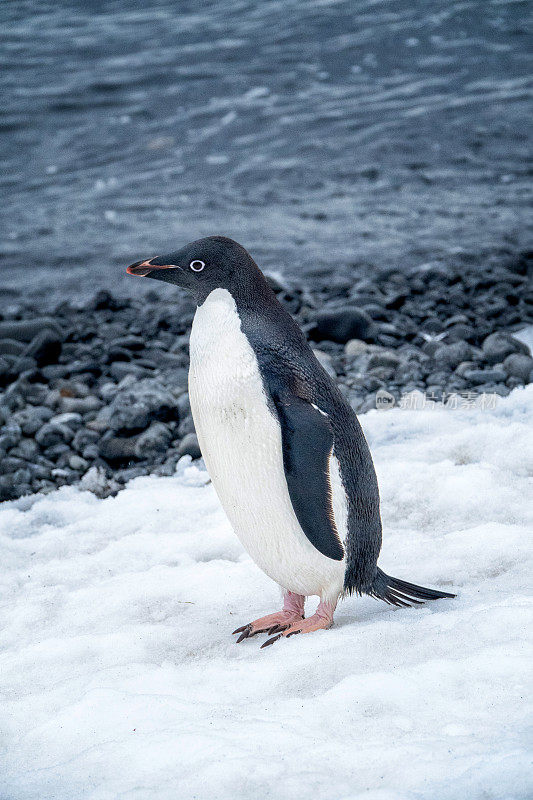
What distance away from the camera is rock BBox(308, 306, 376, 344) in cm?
515

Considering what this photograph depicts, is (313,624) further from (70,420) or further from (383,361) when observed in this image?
(383,361)

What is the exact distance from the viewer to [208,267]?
7.79 ft

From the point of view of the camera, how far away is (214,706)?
1.94 meters

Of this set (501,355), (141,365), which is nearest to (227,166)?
(141,365)

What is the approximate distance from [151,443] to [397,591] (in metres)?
1.94

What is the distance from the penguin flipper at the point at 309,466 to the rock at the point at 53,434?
2.31 m

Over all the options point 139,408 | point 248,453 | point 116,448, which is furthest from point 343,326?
point 248,453

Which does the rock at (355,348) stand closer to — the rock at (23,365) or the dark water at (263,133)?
the rock at (23,365)

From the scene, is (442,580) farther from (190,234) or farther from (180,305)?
(190,234)

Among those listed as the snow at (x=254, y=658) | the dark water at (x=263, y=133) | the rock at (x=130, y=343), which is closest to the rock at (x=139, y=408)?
the snow at (x=254, y=658)

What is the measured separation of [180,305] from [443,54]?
8187mm

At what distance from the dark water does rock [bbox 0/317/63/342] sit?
1.57 m

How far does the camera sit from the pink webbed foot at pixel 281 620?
93.0 inches

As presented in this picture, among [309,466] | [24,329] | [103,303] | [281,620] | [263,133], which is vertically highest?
[309,466]
